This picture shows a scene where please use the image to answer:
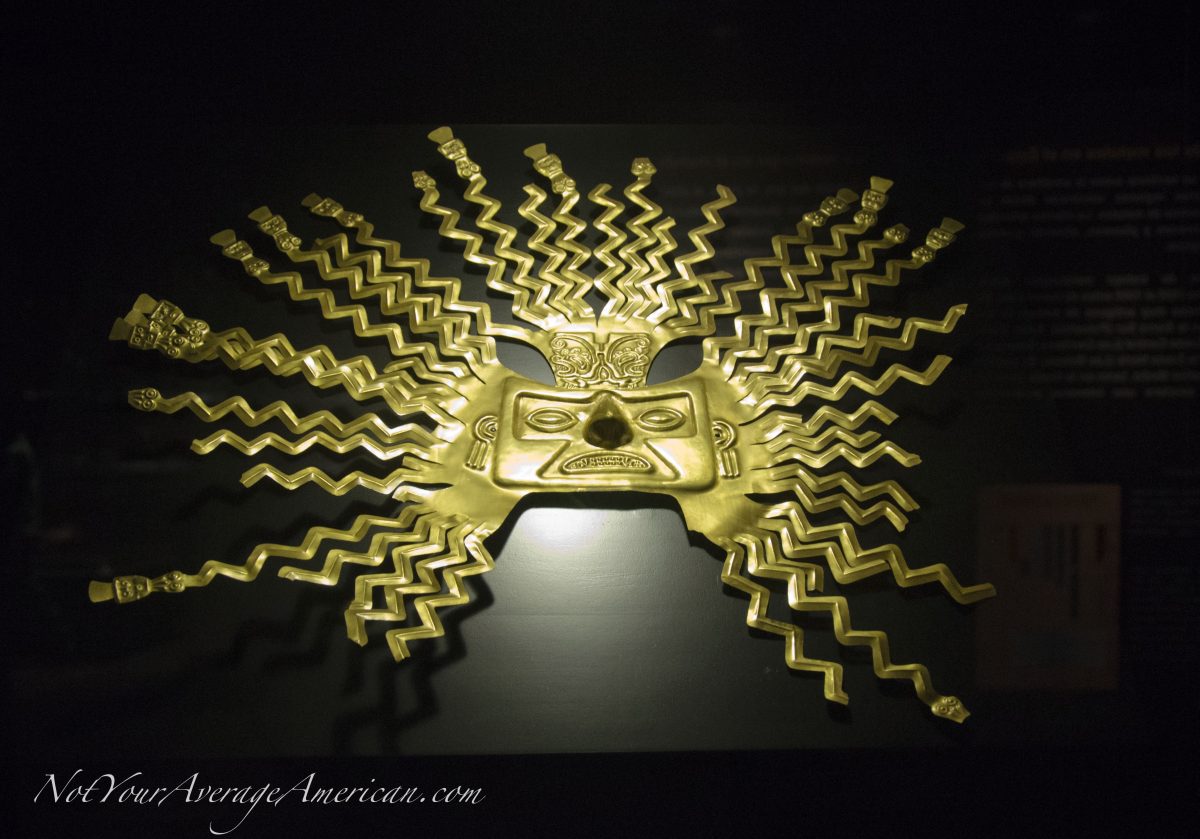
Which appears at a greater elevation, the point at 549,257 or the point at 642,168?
the point at 642,168

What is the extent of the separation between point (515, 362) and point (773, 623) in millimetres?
787

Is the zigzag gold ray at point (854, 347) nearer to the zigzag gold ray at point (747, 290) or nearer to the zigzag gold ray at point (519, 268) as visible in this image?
the zigzag gold ray at point (747, 290)

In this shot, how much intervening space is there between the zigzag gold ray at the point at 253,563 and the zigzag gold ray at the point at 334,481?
0.06 m

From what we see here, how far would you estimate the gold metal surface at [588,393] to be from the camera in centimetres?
186

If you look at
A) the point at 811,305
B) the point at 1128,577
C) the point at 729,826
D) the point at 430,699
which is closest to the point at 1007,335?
the point at 811,305

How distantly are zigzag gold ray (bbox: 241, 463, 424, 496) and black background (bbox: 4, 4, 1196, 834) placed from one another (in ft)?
0.19

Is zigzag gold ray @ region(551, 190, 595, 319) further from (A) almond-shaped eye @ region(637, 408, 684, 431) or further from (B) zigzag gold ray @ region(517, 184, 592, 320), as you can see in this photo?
(A) almond-shaped eye @ region(637, 408, 684, 431)

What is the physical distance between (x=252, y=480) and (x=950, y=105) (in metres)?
1.80

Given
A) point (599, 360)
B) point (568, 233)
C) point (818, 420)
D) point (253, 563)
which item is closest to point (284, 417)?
point (253, 563)

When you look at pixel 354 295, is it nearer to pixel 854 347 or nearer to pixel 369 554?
pixel 369 554

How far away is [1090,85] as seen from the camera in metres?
2.25

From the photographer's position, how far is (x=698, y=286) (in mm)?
2193

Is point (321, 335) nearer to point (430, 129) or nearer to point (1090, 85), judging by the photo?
point (430, 129)

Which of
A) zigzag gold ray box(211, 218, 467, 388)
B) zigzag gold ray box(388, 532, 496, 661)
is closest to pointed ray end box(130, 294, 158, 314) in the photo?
zigzag gold ray box(211, 218, 467, 388)
